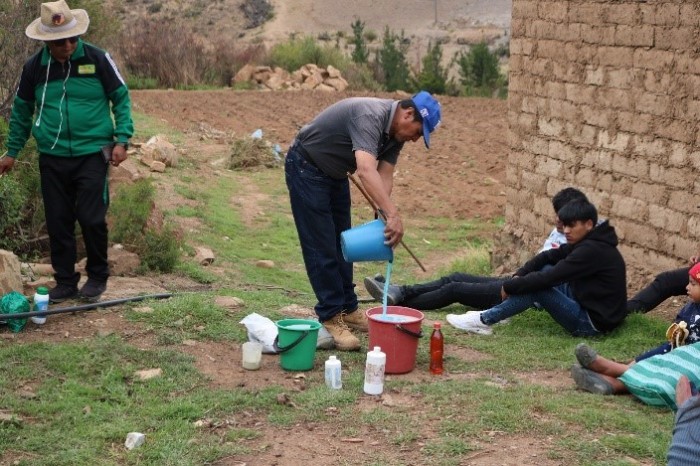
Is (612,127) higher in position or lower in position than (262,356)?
higher

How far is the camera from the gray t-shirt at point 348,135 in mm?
5848

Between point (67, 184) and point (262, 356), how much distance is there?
178 centimetres

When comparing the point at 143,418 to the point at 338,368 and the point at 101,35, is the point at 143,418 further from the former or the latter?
the point at 101,35

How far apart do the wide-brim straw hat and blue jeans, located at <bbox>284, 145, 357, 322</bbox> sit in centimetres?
163

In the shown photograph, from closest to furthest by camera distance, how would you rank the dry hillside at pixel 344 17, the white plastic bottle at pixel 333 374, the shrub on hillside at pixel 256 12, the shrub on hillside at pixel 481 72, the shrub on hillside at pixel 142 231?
1. the white plastic bottle at pixel 333 374
2. the shrub on hillside at pixel 142 231
3. the shrub on hillside at pixel 481 72
4. the dry hillside at pixel 344 17
5. the shrub on hillside at pixel 256 12

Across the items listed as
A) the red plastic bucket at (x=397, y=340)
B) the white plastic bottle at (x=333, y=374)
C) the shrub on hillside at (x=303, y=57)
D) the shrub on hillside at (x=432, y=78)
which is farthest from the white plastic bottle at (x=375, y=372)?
the shrub on hillside at (x=303, y=57)

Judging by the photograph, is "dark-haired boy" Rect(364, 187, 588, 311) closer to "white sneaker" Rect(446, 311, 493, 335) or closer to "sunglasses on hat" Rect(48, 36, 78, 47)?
"white sneaker" Rect(446, 311, 493, 335)

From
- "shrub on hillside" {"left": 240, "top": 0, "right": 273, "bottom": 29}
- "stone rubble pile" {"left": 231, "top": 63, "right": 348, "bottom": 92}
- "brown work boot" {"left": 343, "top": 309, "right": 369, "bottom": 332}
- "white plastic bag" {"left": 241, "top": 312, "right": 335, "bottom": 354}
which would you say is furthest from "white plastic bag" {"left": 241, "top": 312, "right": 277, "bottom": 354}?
"shrub on hillside" {"left": 240, "top": 0, "right": 273, "bottom": 29}

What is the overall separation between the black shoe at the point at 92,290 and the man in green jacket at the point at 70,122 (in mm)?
266

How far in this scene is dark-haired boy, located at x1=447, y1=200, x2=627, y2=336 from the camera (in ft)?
22.6

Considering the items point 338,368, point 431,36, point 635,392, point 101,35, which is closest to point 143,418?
point 338,368

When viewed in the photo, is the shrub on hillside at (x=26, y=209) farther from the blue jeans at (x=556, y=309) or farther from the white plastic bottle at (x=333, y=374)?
A: the blue jeans at (x=556, y=309)

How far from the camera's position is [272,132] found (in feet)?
67.6

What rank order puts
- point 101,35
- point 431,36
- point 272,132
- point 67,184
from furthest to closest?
point 431,36 → point 272,132 → point 101,35 → point 67,184
